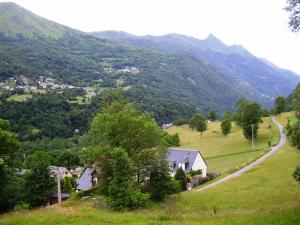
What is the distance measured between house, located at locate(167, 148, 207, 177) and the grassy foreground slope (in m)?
2.71

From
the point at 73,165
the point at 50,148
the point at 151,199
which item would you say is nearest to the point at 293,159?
the point at 151,199

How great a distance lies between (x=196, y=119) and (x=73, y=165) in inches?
1773

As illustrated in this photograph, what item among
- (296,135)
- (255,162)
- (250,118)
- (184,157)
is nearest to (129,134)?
(296,135)

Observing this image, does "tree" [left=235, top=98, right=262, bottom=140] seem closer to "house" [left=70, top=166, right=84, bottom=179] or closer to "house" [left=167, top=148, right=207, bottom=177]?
"house" [left=167, top=148, right=207, bottom=177]

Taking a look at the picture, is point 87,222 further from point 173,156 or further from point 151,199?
point 173,156

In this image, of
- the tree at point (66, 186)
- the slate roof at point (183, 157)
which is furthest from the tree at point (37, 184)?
the tree at point (66, 186)

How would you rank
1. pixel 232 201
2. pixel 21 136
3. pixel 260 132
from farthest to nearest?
pixel 21 136, pixel 260 132, pixel 232 201

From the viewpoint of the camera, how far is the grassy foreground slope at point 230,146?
75.5 meters

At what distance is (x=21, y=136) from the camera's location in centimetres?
17588

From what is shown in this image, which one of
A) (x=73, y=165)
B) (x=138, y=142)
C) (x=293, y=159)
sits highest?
(x=138, y=142)

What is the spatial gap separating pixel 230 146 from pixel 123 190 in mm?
67855

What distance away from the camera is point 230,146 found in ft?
315

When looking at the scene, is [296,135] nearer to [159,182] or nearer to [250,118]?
[159,182]

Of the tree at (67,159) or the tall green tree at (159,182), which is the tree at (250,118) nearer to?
the tall green tree at (159,182)
